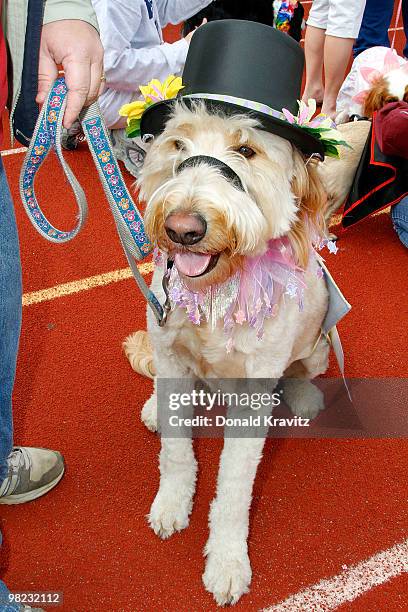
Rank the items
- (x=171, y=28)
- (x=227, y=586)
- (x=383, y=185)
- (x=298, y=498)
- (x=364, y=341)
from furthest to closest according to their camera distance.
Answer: (x=171, y=28), (x=383, y=185), (x=364, y=341), (x=298, y=498), (x=227, y=586)

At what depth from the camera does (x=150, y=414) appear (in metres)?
2.73

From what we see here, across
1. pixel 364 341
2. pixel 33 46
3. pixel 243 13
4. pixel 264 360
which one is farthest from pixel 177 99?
pixel 243 13

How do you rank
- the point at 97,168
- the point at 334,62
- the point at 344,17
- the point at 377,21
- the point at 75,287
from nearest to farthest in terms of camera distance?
the point at 97,168 < the point at 75,287 < the point at 344,17 < the point at 334,62 < the point at 377,21

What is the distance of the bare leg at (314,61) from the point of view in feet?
18.8

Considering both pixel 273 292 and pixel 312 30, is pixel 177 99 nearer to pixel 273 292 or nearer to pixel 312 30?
pixel 273 292

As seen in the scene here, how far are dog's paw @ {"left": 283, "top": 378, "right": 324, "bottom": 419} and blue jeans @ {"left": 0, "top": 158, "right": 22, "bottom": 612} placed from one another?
5.06ft

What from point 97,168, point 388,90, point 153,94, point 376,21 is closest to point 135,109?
point 153,94

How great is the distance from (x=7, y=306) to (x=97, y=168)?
54cm

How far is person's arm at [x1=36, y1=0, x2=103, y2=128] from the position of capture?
1.60 metres

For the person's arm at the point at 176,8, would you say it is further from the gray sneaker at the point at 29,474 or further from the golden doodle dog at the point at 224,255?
the gray sneaker at the point at 29,474

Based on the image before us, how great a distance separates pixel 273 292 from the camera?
1.98 metres

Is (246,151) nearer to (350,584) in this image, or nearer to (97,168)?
(97,168)

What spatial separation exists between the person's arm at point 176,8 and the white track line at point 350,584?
4.35 m

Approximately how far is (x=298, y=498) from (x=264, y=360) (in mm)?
855
